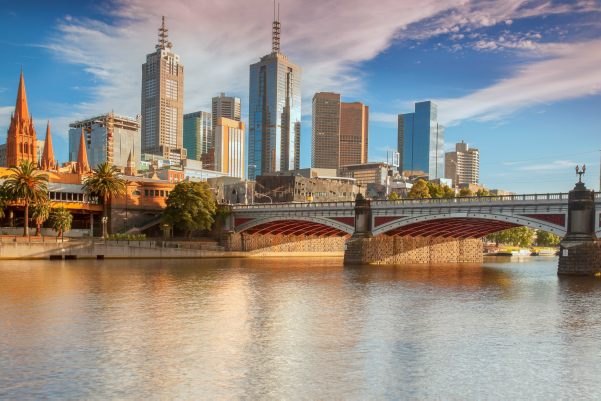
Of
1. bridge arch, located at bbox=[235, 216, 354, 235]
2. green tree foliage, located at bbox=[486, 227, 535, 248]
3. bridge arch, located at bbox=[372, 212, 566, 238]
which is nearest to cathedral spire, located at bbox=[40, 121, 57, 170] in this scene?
bridge arch, located at bbox=[235, 216, 354, 235]

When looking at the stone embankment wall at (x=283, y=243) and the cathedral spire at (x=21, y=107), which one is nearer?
the stone embankment wall at (x=283, y=243)

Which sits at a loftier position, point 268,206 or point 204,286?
point 268,206

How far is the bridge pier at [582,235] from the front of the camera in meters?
68.2

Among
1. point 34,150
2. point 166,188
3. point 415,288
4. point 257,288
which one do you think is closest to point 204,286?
point 257,288

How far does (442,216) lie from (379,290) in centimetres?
2947

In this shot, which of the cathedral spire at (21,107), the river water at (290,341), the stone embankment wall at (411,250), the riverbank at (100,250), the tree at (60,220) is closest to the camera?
Answer: the river water at (290,341)

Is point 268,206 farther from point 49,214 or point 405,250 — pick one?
point 49,214

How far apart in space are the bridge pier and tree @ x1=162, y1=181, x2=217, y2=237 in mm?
58860

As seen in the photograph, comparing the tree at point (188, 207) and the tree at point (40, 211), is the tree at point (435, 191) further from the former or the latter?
the tree at point (40, 211)

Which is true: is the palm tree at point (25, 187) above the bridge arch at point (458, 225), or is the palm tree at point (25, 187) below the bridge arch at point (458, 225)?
above

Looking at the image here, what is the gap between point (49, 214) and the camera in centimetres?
9806

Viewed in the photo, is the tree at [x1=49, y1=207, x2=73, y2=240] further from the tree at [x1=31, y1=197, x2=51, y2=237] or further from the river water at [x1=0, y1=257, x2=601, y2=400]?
the river water at [x1=0, y1=257, x2=601, y2=400]

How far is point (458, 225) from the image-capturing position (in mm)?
92062

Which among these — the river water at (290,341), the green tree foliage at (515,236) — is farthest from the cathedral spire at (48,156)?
the green tree foliage at (515,236)
